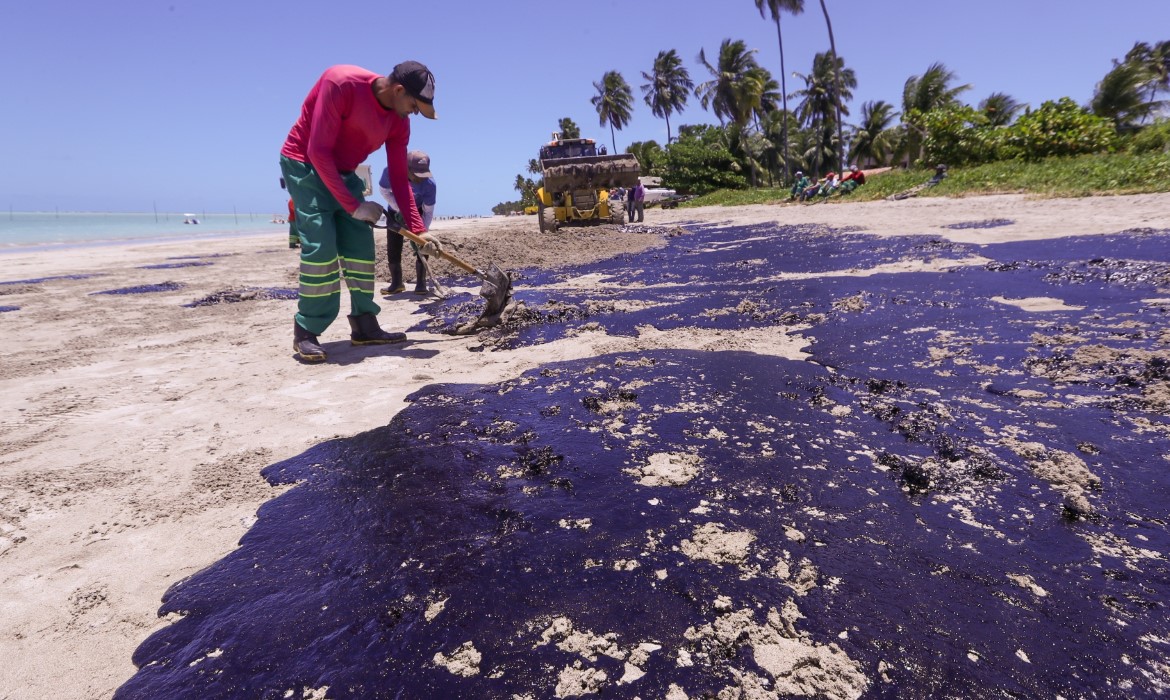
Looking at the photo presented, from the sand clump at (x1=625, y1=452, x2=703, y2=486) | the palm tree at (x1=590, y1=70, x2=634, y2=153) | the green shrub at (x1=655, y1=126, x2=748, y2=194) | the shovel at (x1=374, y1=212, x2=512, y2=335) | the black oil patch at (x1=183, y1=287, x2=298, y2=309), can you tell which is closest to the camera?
the sand clump at (x1=625, y1=452, x2=703, y2=486)

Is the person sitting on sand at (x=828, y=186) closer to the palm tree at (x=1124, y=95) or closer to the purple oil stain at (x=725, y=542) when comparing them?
the palm tree at (x=1124, y=95)

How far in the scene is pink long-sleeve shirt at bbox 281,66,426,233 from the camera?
135 inches

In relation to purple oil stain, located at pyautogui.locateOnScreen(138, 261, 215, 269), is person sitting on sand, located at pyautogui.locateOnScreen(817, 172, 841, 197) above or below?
above

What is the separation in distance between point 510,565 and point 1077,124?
2184 cm

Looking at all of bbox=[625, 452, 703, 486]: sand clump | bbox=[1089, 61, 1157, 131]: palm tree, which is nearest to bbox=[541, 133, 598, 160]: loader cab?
bbox=[625, 452, 703, 486]: sand clump

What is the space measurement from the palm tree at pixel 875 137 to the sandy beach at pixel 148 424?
3481cm

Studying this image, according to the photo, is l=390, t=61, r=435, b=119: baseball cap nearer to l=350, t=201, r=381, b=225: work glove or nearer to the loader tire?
l=350, t=201, r=381, b=225: work glove

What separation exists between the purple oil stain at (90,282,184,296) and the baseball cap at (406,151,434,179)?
3879mm

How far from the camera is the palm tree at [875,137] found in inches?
1422

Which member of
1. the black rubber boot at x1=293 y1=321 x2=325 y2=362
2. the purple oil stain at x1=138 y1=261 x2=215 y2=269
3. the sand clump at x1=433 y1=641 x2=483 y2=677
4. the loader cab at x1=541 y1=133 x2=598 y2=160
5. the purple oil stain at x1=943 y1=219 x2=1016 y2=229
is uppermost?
the loader cab at x1=541 y1=133 x2=598 y2=160

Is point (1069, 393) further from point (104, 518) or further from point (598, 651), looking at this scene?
point (104, 518)

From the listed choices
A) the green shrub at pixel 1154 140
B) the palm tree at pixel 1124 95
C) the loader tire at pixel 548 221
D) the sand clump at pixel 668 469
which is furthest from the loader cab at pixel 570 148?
the palm tree at pixel 1124 95

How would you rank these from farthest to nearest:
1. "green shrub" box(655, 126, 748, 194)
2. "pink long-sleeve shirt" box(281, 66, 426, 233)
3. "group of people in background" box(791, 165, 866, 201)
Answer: "green shrub" box(655, 126, 748, 194) → "group of people in background" box(791, 165, 866, 201) → "pink long-sleeve shirt" box(281, 66, 426, 233)

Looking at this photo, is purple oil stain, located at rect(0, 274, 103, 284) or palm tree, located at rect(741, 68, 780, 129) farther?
palm tree, located at rect(741, 68, 780, 129)
